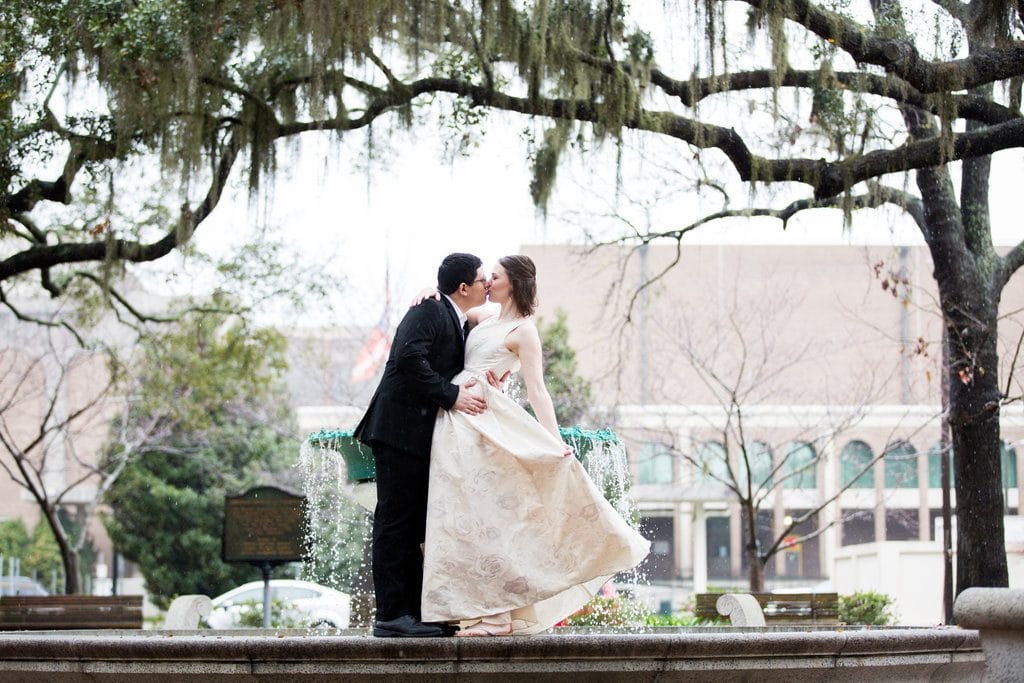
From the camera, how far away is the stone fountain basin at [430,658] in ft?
16.1

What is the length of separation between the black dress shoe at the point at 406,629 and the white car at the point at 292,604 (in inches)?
495

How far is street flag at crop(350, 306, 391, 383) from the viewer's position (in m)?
23.8

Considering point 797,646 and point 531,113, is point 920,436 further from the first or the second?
point 797,646

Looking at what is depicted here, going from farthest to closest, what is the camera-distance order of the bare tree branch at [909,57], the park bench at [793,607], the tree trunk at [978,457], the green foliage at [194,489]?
the green foliage at [194,489]
the park bench at [793,607]
the tree trunk at [978,457]
the bare tree branch at [909,57]

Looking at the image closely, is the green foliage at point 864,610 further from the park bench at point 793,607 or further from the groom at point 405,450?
the groom at point 405,450

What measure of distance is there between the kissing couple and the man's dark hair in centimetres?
19

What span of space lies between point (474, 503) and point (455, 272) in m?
1.11

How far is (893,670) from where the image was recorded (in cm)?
566

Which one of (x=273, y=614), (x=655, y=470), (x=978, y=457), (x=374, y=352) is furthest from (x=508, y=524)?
(x=655, y=470)

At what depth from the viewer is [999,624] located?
4152 millimetres

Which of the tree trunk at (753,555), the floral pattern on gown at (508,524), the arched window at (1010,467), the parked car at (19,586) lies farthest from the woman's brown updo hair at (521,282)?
the parked car at (19,586)

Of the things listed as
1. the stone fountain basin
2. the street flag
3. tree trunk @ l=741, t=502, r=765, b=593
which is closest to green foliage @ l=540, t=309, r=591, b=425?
the street flag

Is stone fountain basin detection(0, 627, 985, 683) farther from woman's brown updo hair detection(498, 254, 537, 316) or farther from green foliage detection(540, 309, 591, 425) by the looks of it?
green foliage detection(540, 309, 591, 425)

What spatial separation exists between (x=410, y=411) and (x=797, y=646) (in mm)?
1907
